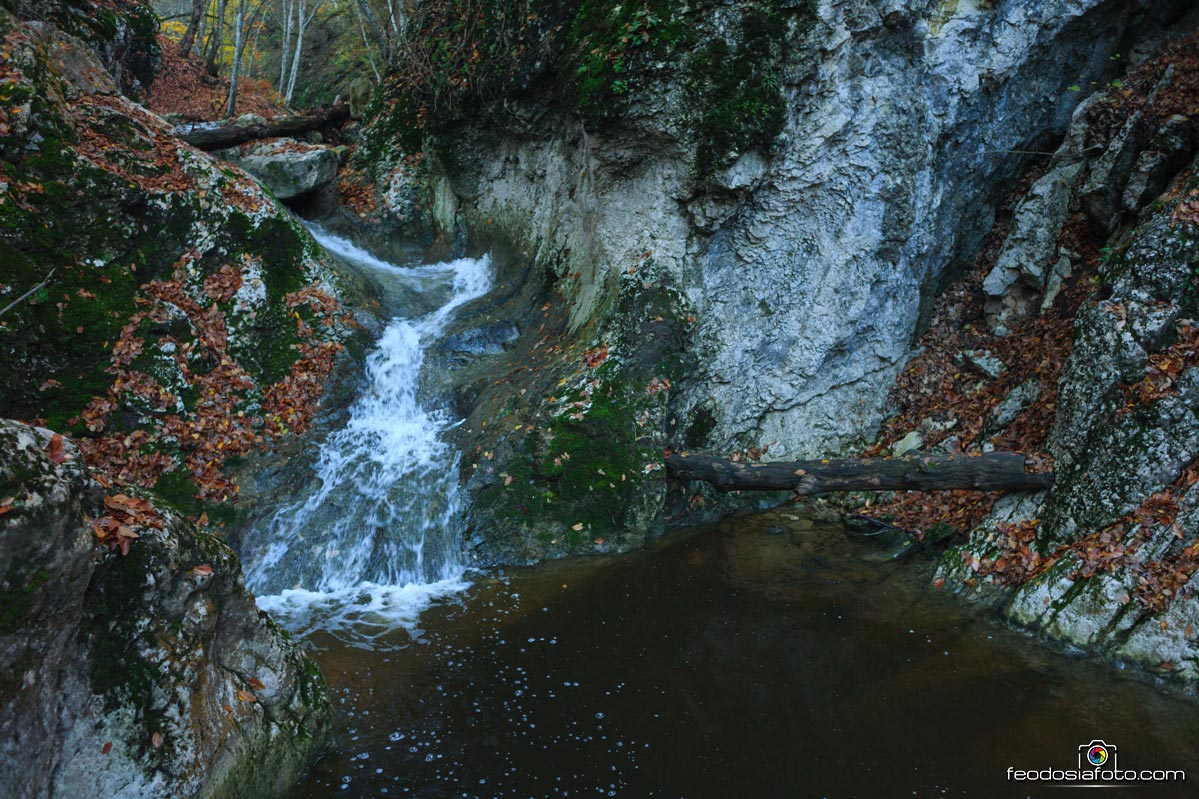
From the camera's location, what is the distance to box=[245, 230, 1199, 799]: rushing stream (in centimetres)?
457

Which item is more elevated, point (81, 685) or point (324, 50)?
point (324, 50)

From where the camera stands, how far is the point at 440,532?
26.0 feet

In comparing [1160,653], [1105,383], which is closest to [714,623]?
[1160,653]

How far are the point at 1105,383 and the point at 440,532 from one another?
6.60 m

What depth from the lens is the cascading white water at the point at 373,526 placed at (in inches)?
275

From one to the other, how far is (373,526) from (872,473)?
17.3 ft

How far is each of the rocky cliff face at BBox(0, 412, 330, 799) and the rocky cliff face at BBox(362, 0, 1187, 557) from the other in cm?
385

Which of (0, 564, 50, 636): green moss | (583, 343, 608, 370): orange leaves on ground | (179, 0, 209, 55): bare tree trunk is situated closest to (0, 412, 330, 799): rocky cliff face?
(0, 564, 50, 636): green moss

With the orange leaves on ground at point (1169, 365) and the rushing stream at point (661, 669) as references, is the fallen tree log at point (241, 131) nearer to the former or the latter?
the rushing stream at point (661, 669)

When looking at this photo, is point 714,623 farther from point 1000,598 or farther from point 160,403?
point 160,403

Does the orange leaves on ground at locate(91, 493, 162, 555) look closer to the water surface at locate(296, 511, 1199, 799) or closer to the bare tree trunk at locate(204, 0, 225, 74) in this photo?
the water surface at locate(296, 511, 1199, 799)

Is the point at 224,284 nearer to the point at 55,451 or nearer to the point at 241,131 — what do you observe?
the point at 241,131

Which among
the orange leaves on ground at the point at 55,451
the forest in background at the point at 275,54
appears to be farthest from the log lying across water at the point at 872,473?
the forest in background at the point at 275,54

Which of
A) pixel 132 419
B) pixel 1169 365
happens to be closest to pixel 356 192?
pixel 132 419
